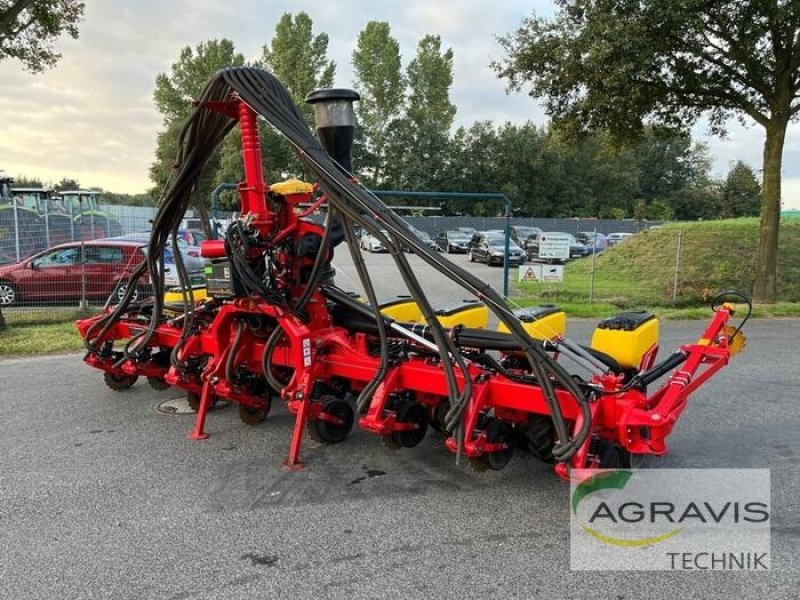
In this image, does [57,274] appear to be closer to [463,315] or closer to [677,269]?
[463,315]

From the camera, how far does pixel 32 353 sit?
7848 millimetres

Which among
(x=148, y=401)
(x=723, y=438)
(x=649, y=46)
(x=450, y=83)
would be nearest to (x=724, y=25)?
(x=649, y=46)

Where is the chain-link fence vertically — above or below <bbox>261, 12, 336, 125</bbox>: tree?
below

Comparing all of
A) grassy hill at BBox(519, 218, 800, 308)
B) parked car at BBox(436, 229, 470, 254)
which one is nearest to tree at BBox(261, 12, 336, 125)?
parked car at BBox(436, 229, 470, 254)

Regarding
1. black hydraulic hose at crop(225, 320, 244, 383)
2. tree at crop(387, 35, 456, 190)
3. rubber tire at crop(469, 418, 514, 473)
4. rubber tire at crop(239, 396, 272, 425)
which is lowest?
rubber tire at crop(239, 396, 272, 425)

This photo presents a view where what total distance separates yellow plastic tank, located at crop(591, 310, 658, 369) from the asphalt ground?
2.43ft

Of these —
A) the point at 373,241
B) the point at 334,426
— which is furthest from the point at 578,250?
the point at 334,426

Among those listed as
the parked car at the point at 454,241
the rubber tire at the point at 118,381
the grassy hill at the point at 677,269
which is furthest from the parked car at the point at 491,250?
the rubber tire at the point at 118,381

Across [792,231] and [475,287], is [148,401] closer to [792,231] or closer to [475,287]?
A: [475,287]

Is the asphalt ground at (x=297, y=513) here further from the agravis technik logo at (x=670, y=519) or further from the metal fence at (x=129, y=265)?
the metal fence at (x=129, y=265)

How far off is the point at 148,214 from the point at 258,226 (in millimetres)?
16672

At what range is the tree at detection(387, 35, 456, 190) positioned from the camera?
48844 mm

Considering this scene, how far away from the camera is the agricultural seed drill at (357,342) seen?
3498 millimetres

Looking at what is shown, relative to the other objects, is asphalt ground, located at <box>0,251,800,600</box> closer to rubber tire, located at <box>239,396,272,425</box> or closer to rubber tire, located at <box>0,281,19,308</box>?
rubber tire, located at <box>239,396,272,425</box>
